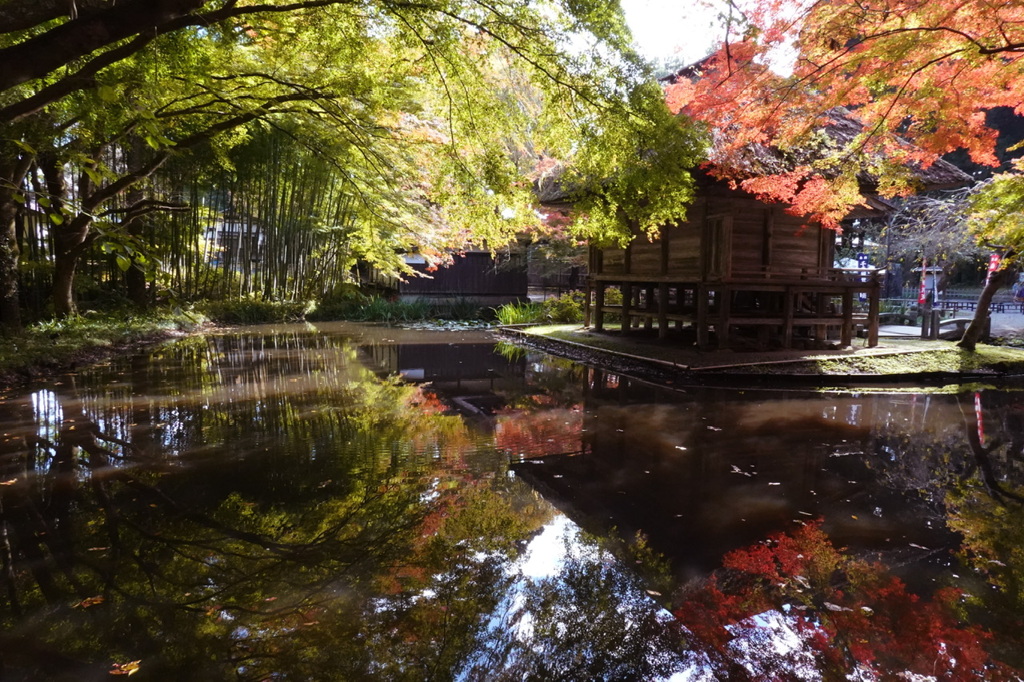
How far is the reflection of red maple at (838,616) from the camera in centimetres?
232

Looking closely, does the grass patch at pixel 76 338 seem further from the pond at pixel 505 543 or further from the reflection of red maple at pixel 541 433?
the reflection of red maple at pixel 541 433

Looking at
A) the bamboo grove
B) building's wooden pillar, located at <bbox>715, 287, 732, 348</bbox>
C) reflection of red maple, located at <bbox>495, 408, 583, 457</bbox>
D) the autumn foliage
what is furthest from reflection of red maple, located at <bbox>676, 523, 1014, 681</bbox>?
building's wooden pillar, located at <bbox>715, 287, 732, 348</bbox>

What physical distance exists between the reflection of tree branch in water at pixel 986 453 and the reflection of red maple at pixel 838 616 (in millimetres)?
1878

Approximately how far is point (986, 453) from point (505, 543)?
4.57 metres

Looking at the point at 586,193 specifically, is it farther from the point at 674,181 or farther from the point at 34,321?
the point at 34,321

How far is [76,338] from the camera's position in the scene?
9859mm

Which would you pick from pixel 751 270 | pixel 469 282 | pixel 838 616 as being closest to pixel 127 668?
pixel 838 616

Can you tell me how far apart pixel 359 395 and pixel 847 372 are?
22.5 feet

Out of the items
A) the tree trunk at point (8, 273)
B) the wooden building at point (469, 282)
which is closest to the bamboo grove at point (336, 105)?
the tree trunk at point (8, 273)

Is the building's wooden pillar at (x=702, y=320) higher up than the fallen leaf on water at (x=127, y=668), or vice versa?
the building's wooden pillar at (x=702, y=320)

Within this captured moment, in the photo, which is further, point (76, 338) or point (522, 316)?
point (522, 316)

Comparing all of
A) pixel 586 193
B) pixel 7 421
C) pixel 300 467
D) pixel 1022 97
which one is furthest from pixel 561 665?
pixel 1022 97

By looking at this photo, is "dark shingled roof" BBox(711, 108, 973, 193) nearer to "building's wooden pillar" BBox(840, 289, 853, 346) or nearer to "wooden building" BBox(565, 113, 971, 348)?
"wooden building" BBox(565, 113, 971, 348)

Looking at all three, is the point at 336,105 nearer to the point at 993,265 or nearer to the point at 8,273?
→ the point at 8,273
